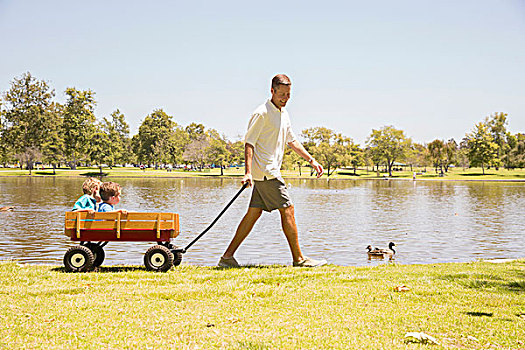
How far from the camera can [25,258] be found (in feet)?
37.9

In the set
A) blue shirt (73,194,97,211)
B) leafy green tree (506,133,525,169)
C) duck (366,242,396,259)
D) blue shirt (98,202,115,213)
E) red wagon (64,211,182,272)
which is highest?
leafy green tree (506,133,525,169)

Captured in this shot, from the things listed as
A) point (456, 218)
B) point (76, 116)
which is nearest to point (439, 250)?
point (456, 218)

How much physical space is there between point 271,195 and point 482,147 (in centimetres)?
9835

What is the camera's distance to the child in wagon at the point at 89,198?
665cm

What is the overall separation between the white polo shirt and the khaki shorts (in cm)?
9

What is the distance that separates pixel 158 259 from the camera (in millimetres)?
6504

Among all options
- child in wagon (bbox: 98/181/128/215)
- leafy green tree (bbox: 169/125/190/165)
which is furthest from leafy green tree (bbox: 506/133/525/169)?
child in wagon (bbox: 98/181/128/215)

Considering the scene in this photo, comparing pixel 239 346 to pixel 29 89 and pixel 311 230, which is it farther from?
pixel 29 89

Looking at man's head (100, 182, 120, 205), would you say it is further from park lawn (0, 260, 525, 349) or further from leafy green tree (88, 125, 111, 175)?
leafy green tree (88, 125, 111, 175)

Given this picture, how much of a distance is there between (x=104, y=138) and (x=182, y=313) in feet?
281

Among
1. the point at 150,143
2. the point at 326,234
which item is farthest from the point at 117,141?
the point at 326,234

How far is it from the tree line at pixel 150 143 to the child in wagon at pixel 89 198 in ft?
253

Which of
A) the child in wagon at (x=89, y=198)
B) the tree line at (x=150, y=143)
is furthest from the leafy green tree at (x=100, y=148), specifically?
the child in wagon at (x=89, y=198)

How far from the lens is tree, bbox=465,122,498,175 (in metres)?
94.2
